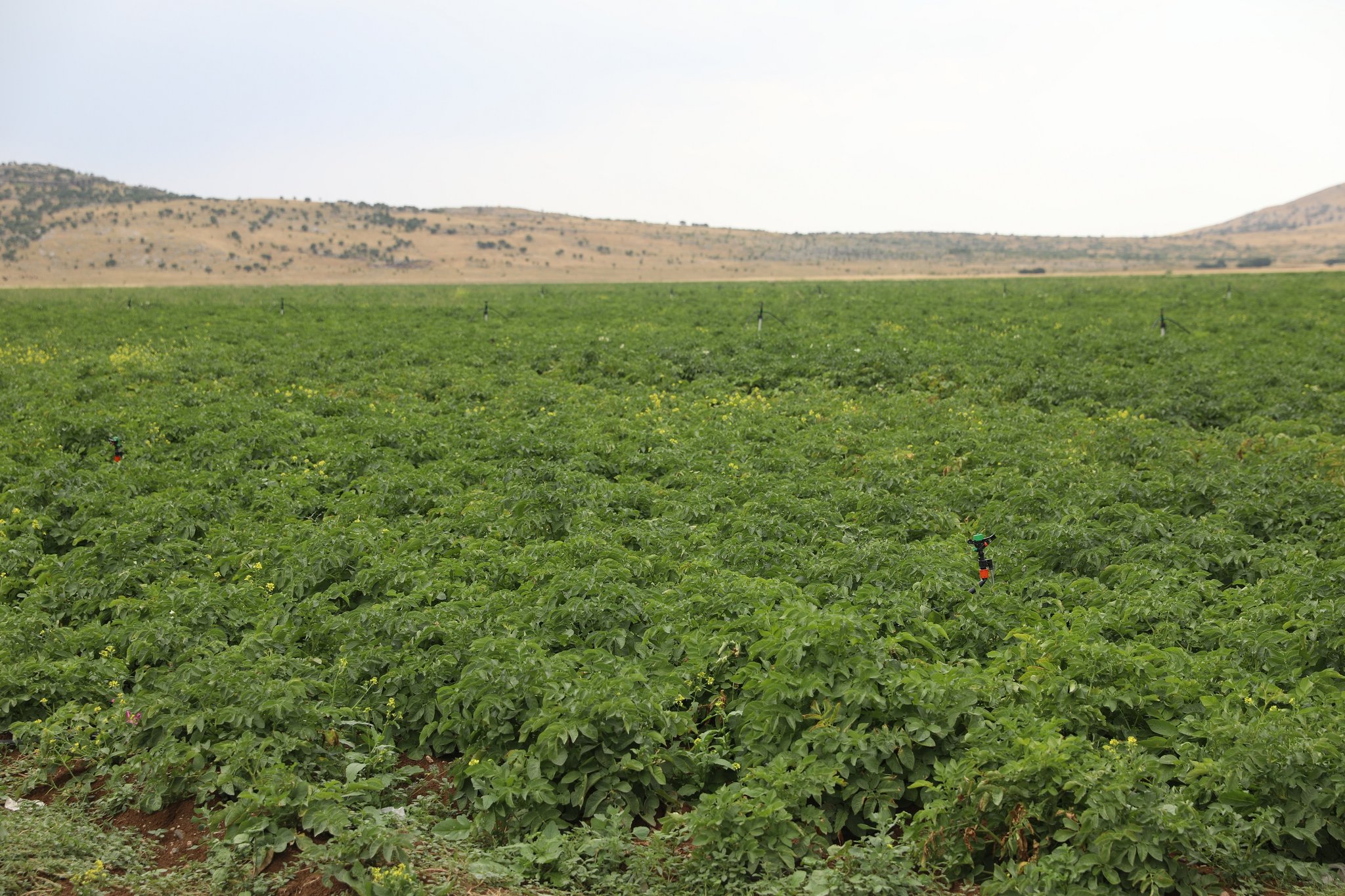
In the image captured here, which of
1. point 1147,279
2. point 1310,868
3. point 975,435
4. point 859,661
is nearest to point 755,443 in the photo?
point 975,435

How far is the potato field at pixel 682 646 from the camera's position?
15.3 ft

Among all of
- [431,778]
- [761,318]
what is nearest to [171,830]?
[431,778]

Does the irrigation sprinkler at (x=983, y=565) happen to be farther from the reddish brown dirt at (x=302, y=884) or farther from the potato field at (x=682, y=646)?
the reddish brown dirt at (x=302, y=884)

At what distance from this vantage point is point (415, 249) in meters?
97.1

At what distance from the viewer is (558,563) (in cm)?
760

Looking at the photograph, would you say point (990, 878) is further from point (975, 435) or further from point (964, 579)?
point (975, 435)

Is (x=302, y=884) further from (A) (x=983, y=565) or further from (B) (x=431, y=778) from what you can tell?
(A) (x=983, y=565)

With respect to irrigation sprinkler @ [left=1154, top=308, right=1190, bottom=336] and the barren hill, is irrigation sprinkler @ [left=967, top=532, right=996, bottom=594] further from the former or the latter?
the barren hill

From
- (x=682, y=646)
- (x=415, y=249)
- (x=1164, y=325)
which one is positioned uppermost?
(x=415, y=249)

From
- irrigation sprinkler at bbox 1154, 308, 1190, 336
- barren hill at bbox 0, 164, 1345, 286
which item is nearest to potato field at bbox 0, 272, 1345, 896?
irrigation sprinkler at bbox 1154, 308, 1190, 336

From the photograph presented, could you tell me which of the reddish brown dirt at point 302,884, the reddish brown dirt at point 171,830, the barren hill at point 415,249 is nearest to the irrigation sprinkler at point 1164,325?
the reddish brown dirt at point 302,884

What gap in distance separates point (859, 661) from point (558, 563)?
9.95 ft

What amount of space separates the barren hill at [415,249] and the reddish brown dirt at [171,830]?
224 feet

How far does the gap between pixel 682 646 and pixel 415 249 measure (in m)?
98.4
